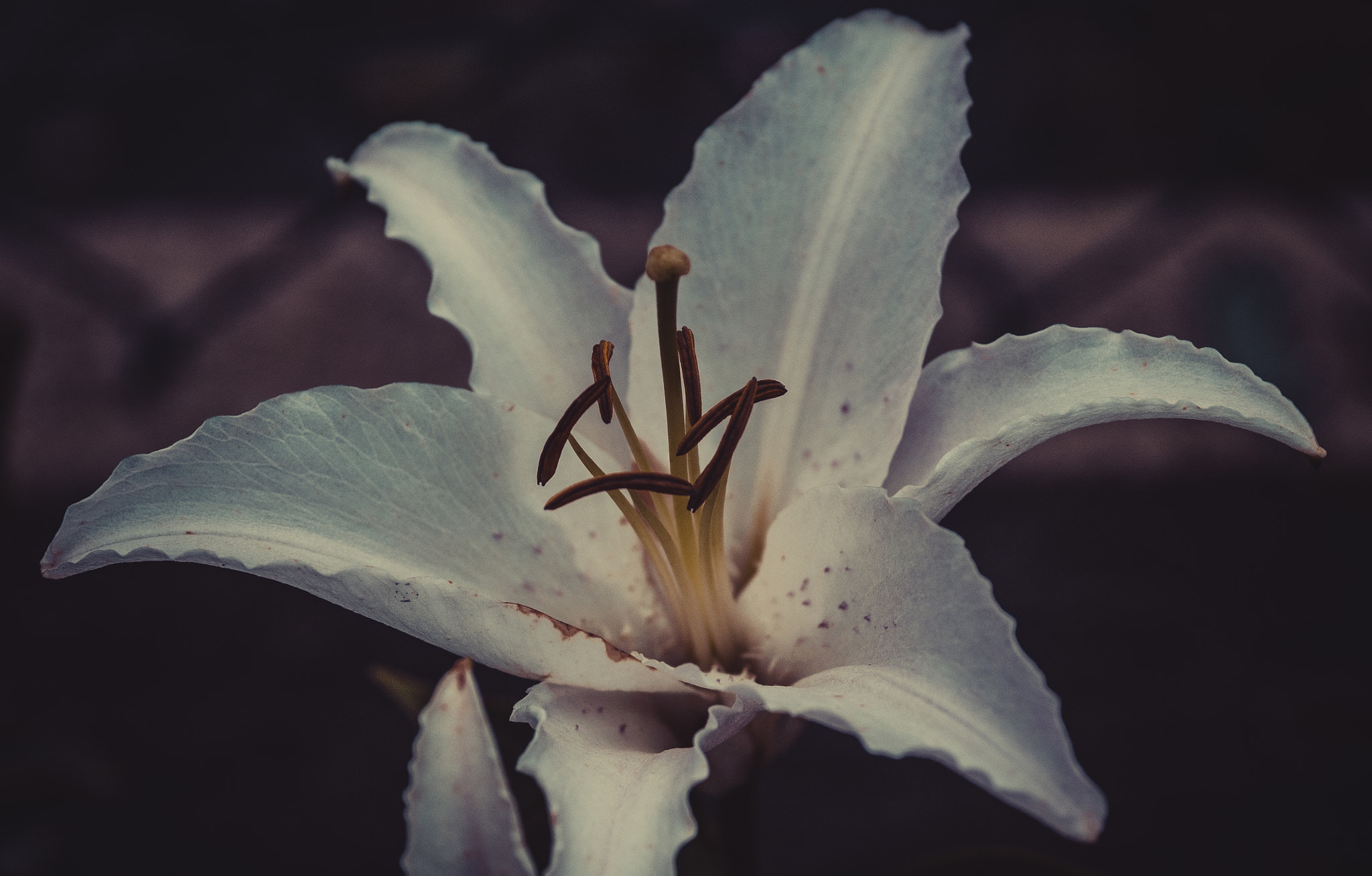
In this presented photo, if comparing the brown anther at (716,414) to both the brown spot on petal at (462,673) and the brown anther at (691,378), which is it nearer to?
the brown anther at (691,378)

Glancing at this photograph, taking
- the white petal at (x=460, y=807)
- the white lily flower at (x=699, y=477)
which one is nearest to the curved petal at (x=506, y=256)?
the white lily flower at (x=699, y=477)

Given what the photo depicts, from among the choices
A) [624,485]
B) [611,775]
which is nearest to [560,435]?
[624,485]

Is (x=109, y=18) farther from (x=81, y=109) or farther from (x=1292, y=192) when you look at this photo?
(x=1292, y=192)

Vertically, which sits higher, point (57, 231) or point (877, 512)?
point (57, 231)

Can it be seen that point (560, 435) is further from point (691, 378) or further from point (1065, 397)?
point (1065, 397)

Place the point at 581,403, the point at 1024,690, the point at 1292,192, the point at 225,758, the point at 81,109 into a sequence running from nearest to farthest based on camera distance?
the point at 1024,690, the point at 581,403, the point at 225,758, the point at 1292,192, the point at 81,109

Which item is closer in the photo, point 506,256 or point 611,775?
point 611,775

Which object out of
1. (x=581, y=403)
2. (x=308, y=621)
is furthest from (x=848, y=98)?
(x=308, y=621)
